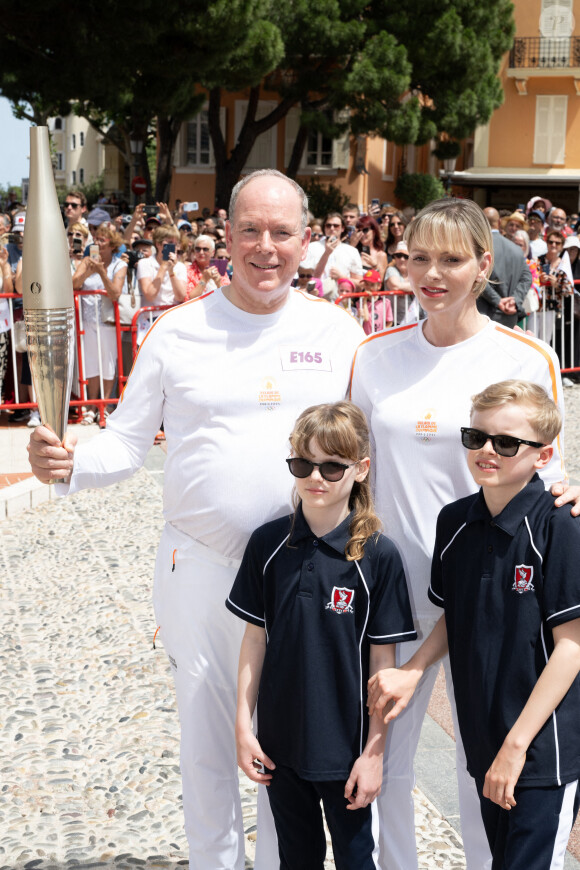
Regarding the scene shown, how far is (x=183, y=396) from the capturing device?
2795 millimetres

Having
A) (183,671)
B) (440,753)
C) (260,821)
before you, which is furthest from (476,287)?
(440,753)

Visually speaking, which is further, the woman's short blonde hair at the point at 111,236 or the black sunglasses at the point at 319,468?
the woman's short blonde hair at the point at 111,236

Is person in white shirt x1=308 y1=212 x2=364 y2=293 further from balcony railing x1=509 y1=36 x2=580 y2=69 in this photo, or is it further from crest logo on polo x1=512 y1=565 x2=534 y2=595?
balcony railing x1=509 y1=36 x2=580 y2=69

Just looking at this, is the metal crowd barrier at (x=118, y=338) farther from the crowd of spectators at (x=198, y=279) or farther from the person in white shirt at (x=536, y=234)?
the person in white shirt at (x=536, y=234)

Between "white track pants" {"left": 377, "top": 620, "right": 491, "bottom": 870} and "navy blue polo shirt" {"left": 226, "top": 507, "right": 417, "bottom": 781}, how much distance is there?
0.26m

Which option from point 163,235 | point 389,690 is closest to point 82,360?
point 163,235

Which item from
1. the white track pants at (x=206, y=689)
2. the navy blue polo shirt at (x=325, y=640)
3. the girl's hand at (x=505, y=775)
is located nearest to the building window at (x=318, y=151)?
the white track pants at (x=206, y=689)

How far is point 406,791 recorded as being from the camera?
9.03 feet

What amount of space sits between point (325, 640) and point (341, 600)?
11cm

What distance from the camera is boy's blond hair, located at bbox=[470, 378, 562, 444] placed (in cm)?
239

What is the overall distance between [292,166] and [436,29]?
19.1 feet

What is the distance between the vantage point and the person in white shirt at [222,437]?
107 inches

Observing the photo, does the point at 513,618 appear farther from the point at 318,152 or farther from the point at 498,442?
the point at 318,152

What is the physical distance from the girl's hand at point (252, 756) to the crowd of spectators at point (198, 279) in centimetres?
651
